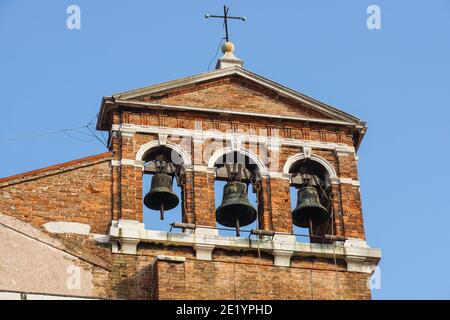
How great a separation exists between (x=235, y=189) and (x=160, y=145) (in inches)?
79.3

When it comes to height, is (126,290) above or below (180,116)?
below

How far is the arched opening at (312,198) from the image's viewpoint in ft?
140

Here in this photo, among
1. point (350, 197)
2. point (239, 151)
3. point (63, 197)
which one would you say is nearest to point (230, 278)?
point (239, 151)

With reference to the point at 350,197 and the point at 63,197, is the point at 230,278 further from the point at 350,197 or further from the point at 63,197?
the point at 63,197

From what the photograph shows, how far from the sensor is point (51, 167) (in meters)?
41.7

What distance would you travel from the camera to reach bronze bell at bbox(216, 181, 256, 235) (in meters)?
42.1

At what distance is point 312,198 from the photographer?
42.7 m

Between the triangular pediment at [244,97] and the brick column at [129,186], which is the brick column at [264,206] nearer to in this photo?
the triangular pediment at [244,97]

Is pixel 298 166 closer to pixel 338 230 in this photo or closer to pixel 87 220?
pixel 338 230

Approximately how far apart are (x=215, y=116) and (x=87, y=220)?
4311 mm

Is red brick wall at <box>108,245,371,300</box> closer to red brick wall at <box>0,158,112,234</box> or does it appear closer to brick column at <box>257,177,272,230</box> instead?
brick column at <box>257,177,272,230</box>

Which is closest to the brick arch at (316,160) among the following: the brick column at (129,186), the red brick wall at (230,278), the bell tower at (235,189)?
the bell tower at (235,189)
